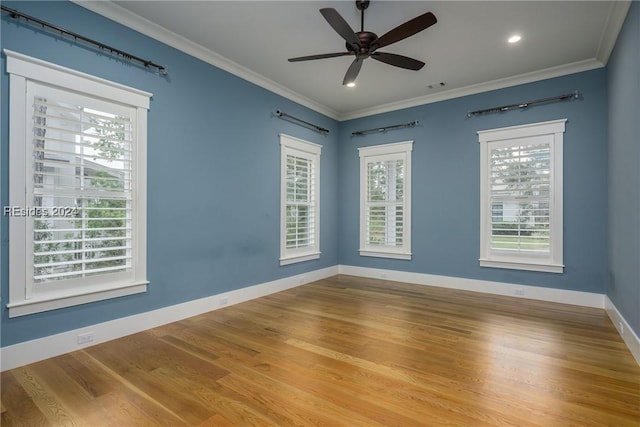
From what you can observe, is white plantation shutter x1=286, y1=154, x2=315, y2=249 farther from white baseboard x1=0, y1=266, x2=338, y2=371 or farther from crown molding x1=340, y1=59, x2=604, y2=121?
crown molding x1=340, y1=59, x2=604, y2=121

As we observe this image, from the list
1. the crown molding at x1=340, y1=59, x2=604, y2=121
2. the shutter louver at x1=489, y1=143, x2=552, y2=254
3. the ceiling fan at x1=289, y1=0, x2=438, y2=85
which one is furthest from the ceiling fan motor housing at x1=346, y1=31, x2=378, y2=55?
the shutter louver at x1=489, y1=143, x2=552, y2=254

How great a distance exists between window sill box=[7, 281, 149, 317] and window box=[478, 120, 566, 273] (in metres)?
4.61

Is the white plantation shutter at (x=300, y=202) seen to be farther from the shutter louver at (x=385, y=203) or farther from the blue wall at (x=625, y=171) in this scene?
the blue wall at (x=625, y=171)

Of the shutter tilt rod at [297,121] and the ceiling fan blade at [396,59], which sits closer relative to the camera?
the ceiling fan blade at [396,59]

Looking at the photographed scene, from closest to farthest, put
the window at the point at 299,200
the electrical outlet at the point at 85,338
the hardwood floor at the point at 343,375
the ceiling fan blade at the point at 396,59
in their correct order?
the hardwood floor at the point at 343,375, the electrical outlet at the point at 85,338, the ceiling fan blade at the point at 396,59, the window at the point at 299,200

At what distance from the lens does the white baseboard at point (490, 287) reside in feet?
13.3

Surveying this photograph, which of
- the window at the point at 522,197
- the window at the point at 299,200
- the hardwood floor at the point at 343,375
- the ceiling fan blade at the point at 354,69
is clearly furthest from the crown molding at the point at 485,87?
the hardwood floor at the point at 343,375

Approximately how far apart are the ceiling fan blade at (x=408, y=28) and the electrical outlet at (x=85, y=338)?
364 centimetres

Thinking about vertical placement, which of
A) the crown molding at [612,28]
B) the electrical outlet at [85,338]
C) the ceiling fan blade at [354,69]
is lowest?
the electrical outlet at [85,338]

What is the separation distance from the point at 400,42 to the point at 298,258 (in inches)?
133

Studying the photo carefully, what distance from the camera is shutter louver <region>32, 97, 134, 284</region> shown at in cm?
254

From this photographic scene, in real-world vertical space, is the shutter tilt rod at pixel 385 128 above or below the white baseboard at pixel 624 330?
above

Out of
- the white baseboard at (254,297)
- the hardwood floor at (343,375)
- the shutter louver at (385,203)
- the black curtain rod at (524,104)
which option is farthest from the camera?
the shutter louver at (385,203)

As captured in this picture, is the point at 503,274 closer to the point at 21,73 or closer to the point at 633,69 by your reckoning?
the point at 633,69
